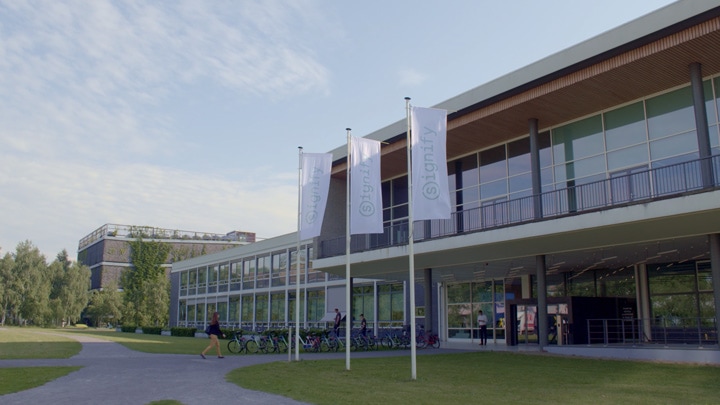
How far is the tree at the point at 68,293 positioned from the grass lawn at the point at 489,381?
56.2 metres

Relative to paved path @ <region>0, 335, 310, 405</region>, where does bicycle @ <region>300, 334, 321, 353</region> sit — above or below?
above

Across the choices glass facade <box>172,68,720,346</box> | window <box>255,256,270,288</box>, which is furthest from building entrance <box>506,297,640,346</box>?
window <box>255,256,270,288</box>

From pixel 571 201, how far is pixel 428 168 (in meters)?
8.69

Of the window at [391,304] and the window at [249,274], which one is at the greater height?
the window at [249,274]

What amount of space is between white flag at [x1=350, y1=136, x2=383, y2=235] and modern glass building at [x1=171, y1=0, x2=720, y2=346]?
14.9 ft

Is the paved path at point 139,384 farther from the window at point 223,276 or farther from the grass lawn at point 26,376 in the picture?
the window at point 223,276

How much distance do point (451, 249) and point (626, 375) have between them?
29.1ft

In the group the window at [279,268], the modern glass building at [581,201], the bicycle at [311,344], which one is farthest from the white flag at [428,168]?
the window at [279,268]

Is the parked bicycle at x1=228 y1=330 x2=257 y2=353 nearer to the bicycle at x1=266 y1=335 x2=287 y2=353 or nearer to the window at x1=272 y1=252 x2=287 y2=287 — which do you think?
the bicycle at x1=266 y1=335 x2=287 y2=353

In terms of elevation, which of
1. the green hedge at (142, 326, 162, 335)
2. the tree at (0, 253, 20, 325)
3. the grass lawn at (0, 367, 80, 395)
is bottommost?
the green hedge at (142, 326, 162, 335)

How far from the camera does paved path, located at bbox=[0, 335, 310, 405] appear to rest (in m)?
10.8

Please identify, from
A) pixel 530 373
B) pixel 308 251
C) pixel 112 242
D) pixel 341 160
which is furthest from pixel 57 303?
pixel 530 373

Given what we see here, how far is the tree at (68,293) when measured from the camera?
218ft

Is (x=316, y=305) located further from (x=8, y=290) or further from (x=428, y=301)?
(x=8, y=290)
